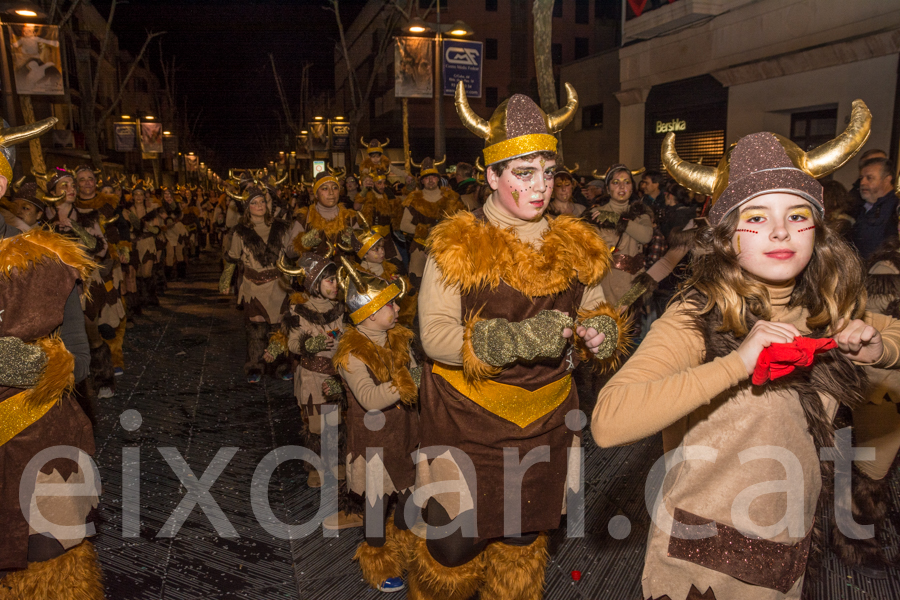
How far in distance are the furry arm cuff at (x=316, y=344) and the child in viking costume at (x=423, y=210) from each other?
465 cm

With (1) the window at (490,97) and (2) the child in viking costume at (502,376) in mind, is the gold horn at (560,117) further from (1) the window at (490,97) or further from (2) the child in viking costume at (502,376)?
(1) the window at (490,97)

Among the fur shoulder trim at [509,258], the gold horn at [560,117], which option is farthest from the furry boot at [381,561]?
the gold horn at [560,117]

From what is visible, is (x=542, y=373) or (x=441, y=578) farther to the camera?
(x=441, y=578)

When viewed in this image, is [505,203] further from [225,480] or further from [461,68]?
[461,68]

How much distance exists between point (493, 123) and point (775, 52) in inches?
531

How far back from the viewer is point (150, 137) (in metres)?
27.6

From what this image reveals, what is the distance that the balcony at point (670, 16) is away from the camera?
49.0 ft

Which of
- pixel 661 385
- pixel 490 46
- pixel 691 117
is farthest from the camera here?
pixel 490 46

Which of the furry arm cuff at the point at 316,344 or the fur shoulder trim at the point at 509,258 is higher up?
the fur shoulder trim at the point at 509,258

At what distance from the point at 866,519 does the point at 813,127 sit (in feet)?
40.0

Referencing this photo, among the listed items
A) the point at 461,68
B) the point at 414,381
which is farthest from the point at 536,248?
the point at 461,68

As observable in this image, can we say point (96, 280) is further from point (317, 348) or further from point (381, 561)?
point (381, 561)

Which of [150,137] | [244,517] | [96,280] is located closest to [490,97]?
[150,137]

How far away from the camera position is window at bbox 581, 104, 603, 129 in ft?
81.3
